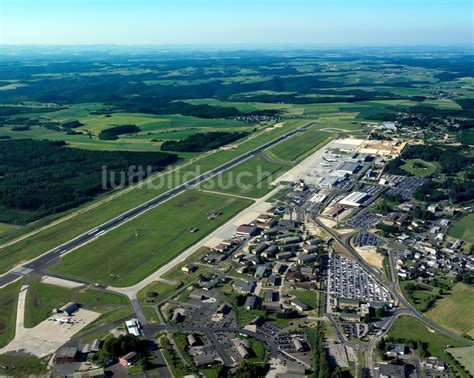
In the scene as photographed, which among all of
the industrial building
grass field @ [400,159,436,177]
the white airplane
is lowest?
the white airplane

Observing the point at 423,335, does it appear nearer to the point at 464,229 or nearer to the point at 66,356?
the point at 464,229

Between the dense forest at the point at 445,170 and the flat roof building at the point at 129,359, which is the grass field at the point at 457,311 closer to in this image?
the flat roof building at the point at 129,359

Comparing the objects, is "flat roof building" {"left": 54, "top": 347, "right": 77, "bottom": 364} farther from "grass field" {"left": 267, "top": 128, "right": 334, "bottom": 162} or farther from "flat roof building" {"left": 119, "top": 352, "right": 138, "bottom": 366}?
"grass field" {"left": 267, "top": 128, "right": 334, "bottom": 162}

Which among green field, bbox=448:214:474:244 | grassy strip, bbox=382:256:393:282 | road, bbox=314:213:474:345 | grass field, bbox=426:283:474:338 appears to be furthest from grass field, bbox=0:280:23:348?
green field, bbox=448:214:474:244

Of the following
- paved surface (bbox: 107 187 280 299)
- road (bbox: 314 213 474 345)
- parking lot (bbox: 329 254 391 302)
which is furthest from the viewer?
paved surface (bbox: 107 187 280 299)

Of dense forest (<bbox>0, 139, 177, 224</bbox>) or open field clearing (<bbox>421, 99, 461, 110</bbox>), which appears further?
open field clearing (<bbox>421, 99, 461, 110</bbox>)

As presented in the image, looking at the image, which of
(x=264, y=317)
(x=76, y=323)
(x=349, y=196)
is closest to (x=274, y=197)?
(x=349, y=196)

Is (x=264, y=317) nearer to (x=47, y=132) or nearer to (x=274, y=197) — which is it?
(x=274, y=197)
